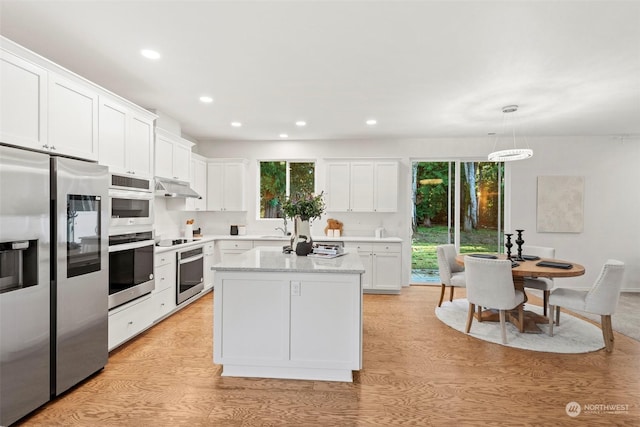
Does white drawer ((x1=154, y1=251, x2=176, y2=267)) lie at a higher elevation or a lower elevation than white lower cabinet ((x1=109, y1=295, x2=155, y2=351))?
higher

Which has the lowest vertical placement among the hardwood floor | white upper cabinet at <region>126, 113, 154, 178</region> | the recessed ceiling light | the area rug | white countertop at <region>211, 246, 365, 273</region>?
the hardwood floor

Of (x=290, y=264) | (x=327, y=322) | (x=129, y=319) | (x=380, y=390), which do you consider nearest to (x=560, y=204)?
(x=380, y=390)

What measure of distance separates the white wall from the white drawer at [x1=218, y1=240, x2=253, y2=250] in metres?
0.78

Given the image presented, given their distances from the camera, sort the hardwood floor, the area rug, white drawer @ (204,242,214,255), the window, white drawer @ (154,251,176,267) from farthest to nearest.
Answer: the window, white drawer @ (204,242,214,255), white drawer @ (154,251,176,267), the area rug, the hardwood floor

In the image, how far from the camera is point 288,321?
2590 mm

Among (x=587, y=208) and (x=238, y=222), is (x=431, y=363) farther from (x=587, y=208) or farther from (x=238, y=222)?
(x=587, y=208)

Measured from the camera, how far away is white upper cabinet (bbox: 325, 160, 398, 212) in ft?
18.7

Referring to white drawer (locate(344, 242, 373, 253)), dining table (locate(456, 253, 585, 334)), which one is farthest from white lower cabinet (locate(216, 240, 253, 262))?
dining table (locate(456, 253, 585, 334))

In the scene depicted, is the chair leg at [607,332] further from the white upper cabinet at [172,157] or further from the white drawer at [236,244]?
the white upper cabinet at [172,157]

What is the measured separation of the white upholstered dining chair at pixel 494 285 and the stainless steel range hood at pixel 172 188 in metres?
3.77

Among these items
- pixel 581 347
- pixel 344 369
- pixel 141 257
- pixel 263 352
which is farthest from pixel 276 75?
pixel 581 347

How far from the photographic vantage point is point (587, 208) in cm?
567

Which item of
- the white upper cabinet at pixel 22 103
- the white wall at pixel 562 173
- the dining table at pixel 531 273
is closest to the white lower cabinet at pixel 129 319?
the white upper cabinet at pixel 22 103

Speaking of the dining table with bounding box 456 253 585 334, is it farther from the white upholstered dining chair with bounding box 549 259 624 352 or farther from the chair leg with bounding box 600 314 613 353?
the chair leg with bounding box 600 314 613 353
